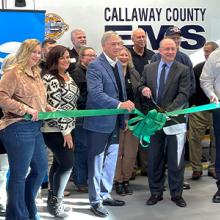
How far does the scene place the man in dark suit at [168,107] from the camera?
4.64 meters

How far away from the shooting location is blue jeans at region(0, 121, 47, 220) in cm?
373

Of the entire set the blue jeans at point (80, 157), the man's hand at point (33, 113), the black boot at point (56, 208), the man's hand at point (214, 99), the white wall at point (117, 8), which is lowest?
the black boot at point (56, 208)

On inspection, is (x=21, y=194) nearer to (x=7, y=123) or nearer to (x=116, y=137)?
(x=7, y=123)

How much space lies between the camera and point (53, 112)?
394 cm

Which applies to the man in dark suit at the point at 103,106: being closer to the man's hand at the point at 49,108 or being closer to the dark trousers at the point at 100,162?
the dark trousers at the point at 100,162

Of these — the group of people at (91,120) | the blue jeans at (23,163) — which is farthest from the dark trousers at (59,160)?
the blue jeans at (23,163)

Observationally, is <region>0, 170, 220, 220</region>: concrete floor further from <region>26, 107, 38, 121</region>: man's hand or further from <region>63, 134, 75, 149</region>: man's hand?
<region>26, 107, 38, 121</region>: man's hand

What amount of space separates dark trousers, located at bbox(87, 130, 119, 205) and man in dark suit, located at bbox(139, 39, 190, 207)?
1.38ft

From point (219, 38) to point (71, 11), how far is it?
2.04m

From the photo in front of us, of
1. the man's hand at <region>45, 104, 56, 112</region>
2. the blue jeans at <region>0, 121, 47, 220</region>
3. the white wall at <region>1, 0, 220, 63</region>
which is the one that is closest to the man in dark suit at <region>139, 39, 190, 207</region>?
the man's hand at <region>45, 104, 56, 112</region>

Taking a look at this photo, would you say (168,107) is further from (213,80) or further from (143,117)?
(213,80)

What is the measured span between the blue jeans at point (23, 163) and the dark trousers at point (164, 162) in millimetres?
1237

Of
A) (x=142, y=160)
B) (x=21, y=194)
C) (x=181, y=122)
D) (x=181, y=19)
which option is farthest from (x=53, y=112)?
(x=181, y=19)

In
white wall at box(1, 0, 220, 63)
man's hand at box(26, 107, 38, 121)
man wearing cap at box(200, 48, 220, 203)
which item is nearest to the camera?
man's hand at box(26, 107, 38, 121)
